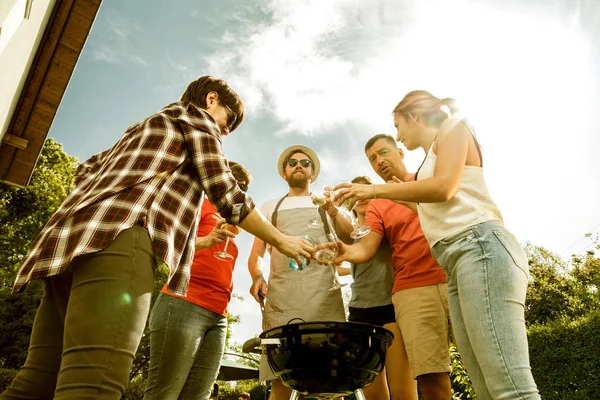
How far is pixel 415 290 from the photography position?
250 centimetres

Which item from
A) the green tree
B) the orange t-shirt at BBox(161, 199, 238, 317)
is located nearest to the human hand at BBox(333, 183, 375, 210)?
the orange t-shirt at BBox(161, 199, 238, 317)

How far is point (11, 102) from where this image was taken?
400cm

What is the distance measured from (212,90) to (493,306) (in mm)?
1733

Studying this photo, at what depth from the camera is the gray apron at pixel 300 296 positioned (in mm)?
2789

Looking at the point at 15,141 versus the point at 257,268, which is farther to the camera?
the point at 15,141

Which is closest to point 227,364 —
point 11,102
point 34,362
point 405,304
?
point 11,102

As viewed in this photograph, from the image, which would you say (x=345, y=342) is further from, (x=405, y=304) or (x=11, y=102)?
(x=11, y=102)

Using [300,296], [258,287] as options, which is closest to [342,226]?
[300,296]

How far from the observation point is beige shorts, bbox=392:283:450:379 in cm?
234

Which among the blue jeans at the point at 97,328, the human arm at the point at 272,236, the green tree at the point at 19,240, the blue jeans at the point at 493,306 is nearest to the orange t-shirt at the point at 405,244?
the blue jeans at the point at 493,306

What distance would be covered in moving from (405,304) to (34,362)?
80.0 inches

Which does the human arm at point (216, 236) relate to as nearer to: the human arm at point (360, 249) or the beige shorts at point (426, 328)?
the human arm at point (360, 249)

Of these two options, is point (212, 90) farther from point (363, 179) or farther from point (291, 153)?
point (363, 179)

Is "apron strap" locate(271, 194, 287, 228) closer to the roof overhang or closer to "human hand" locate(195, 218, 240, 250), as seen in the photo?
"human hand" locate(195, 218, 240, 250)
